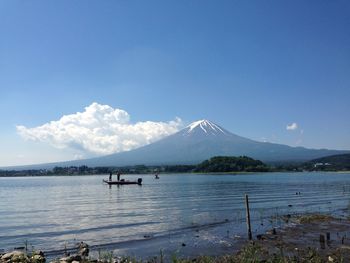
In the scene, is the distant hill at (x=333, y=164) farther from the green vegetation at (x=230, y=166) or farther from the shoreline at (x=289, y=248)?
the shoreline at (x=289, y=248)

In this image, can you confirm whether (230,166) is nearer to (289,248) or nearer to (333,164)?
(333,164)

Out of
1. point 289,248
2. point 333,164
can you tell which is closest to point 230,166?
point 333,164

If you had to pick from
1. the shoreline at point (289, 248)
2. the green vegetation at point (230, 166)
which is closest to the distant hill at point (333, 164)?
the green vegetation at point (230, 166)

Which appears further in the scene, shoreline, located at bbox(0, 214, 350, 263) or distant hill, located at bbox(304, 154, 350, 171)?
distant hill, located at bbox(304, 154, 350, 171)

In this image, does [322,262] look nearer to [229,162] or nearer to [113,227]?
[113,227]

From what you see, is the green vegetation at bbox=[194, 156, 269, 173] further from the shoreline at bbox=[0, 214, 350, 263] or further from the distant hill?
the shoreline at bbox=[0, 214, 350, 263]

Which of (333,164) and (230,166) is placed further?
(333,164)

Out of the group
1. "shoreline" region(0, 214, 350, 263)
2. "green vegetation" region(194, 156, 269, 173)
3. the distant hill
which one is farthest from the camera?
the distant hill

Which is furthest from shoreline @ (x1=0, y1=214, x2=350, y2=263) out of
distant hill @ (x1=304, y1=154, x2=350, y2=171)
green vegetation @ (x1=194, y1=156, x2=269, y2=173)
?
distant hill @ (x1=304, y1=154, x2=350, y2=171)

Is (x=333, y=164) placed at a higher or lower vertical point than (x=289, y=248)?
higher

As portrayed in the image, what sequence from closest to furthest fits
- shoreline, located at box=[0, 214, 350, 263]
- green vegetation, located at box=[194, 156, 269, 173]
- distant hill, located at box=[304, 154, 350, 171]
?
shoreline, located at box=[0, 214, 350, 263] → green vegetation, located at box=[194, 156, 269, 173] → distant hill, located at box=[304, 154, 350, 171]

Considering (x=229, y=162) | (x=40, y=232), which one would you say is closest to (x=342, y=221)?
(x=40, y=232)

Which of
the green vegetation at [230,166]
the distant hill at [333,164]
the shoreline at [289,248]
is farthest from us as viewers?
the distant hill at [333,164]

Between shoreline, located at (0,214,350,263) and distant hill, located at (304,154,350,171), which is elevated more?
distant hill, located at (304,154,350,171)
